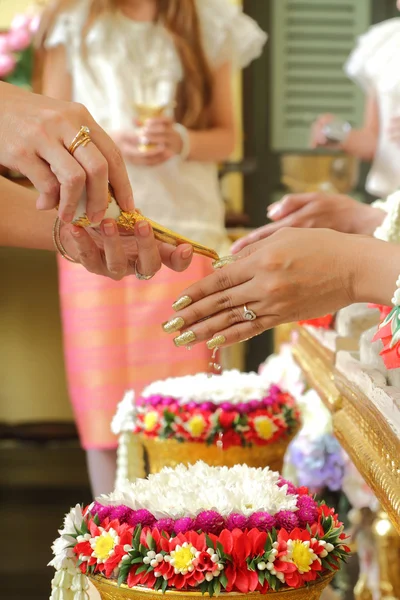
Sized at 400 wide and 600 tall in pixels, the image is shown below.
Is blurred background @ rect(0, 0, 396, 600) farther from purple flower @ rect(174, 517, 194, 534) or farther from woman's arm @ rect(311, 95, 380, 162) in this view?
purple flower @ rect(174, 517, 194, 534)

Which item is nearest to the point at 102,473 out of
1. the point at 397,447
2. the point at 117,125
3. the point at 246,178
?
the point at 117,125

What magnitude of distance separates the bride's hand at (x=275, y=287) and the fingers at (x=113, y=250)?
168 mm

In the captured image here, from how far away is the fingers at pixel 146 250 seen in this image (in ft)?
4.92

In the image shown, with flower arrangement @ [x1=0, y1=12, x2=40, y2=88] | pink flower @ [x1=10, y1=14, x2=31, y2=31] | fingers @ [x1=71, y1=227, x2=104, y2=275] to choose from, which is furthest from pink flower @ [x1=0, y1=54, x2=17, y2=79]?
fingers @ [x1=71, y1=227, x2=104, y2=275]

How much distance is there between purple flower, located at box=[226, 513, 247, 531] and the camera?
3.53 ft

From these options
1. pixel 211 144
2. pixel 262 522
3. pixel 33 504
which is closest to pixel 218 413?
pixel 262 522

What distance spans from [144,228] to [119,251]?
0.17ft

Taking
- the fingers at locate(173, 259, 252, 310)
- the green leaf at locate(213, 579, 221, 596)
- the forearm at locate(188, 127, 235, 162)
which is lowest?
the green leaf at locate(213, 579, 221, 596)

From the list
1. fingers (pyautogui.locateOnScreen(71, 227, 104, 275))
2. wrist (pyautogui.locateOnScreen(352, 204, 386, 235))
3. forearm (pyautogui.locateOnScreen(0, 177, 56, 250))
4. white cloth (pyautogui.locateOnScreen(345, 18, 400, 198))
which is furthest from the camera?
white cloth (pyautogui.locateOnScreen(345, 18, 400, 198))

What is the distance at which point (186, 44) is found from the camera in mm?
3023

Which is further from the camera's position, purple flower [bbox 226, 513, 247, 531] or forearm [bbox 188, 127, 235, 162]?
forearm [bbox 188, 127, 235, 162]

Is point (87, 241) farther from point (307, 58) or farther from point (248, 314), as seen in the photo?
point (307, 58)

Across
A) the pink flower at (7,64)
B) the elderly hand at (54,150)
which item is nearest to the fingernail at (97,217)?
the elderly hand at (54,150)

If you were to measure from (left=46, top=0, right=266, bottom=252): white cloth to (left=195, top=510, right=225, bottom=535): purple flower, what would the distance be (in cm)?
192
